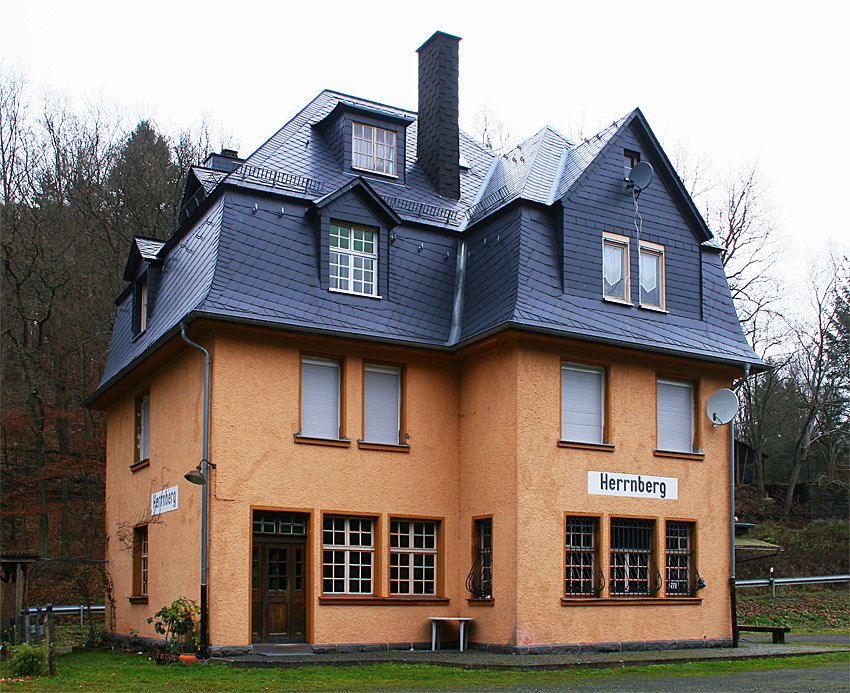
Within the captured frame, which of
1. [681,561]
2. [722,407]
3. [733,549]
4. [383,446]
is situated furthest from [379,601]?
[722,407]

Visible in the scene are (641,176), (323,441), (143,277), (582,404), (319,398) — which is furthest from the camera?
(143,277)

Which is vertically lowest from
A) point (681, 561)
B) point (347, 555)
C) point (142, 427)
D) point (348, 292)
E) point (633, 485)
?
point (681, 561)

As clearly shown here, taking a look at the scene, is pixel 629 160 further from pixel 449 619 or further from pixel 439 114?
pixel 449 619

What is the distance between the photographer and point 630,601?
17203 millimetres

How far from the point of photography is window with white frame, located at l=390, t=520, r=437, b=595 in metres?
17.5

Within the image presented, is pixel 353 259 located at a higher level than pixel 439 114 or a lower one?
lower

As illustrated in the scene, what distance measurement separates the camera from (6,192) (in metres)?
30.1

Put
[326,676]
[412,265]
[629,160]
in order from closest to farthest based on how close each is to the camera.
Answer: [326,676] < [412,265] < [629,160]

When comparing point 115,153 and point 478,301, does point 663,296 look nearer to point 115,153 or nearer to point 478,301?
point 478,301

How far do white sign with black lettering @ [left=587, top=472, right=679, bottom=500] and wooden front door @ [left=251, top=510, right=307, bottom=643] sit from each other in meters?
5.17

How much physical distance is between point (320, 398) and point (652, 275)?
22.7 feet

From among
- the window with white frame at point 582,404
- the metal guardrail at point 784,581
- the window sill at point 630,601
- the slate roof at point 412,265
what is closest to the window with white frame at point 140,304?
the slate roof at point 412,265

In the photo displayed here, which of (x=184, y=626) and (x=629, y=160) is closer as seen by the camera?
(x=184, y=626)

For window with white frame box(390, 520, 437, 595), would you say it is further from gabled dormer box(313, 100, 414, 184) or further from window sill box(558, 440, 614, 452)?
gabled dormer box(313, 100, 414, 184)
